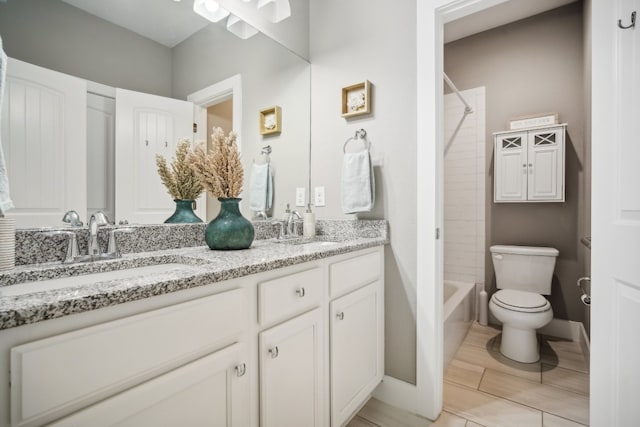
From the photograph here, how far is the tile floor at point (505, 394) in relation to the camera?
1484 mm

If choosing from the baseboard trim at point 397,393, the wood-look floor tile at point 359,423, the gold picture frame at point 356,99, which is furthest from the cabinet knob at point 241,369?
the gold picture frame at point 356,99

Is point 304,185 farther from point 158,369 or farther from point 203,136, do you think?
point 158,369

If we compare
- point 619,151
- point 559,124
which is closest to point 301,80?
point 619,151

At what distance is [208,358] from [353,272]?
77cm

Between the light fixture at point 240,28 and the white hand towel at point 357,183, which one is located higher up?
the light fixture at point 240,28

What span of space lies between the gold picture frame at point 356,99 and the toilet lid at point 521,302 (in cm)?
167

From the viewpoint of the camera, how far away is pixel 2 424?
48 cm

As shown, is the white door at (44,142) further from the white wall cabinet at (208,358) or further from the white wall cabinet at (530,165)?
the white wall cabinet at (530,165)

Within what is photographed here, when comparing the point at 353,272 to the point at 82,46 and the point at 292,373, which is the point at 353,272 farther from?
the point at 82,46

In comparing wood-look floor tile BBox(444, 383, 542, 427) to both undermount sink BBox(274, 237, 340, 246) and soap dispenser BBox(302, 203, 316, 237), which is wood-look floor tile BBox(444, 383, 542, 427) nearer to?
undermount sink BBox(274, 237, 340, 246)

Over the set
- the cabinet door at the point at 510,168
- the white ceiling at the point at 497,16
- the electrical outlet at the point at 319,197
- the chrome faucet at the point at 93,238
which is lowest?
the chrome faucet at the point at 93,238

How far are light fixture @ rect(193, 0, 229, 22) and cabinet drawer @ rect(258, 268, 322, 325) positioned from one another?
1.32 metres

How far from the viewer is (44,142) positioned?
3.11ft

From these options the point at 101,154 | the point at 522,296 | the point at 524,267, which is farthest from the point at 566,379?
the point at 101,154
